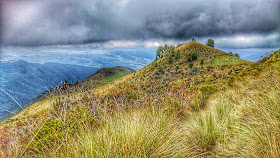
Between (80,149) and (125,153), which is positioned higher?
(125,153)

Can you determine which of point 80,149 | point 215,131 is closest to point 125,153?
point 80,149

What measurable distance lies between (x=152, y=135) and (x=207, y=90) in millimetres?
8664

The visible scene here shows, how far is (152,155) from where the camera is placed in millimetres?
1822

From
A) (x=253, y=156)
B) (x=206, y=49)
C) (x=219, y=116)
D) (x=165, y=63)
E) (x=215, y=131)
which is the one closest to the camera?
(x=253, y=156)

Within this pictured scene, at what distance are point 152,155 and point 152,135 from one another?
285mm

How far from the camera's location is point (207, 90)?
9461 mm

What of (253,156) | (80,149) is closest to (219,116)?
(253,156)

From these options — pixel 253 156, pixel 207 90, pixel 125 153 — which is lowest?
pixel 207 90

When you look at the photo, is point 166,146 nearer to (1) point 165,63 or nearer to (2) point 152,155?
(2) point 152,155

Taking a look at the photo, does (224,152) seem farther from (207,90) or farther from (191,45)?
(191,45)

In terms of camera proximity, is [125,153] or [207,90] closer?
[125,153]

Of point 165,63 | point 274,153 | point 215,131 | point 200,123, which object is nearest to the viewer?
point 274,153

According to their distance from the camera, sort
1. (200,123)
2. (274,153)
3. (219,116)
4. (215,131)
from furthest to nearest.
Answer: (219,116), (200,123), (215,131), (274,153)

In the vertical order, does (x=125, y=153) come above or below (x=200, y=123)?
above
